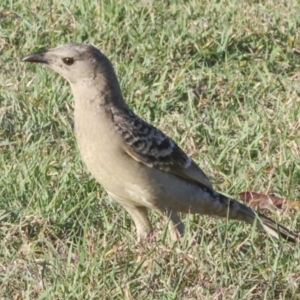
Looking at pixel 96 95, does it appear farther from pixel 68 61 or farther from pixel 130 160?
pixel 130 160

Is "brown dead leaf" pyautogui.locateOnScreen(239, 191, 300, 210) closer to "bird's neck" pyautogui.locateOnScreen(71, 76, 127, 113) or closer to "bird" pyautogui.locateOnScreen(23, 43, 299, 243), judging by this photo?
"bird" pyautogui.locateOnScreen(23, 43, 299, 243)

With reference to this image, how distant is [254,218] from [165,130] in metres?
1.78

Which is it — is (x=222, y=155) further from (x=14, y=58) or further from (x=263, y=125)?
(x=14, y=58)

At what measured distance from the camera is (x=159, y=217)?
675cm

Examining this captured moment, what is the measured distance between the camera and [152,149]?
631cm

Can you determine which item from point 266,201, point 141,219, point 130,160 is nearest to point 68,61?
point 130,160

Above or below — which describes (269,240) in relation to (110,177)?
below

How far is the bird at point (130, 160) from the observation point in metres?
6.12

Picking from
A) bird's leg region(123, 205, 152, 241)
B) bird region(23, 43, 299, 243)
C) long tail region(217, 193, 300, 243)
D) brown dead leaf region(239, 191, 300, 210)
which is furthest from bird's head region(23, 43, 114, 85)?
brown dead leaf region(239, 191, 300, 210)

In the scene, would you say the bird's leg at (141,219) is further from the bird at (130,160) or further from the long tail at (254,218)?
the long tail at (254,218)

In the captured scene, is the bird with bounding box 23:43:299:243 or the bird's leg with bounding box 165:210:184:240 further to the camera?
the bird's leg with bounding box 165:210:184:240

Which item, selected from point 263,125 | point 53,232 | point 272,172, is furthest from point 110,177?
point 263,125

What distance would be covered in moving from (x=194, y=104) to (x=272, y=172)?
4.36 ft

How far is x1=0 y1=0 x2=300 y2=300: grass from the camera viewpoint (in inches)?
227
